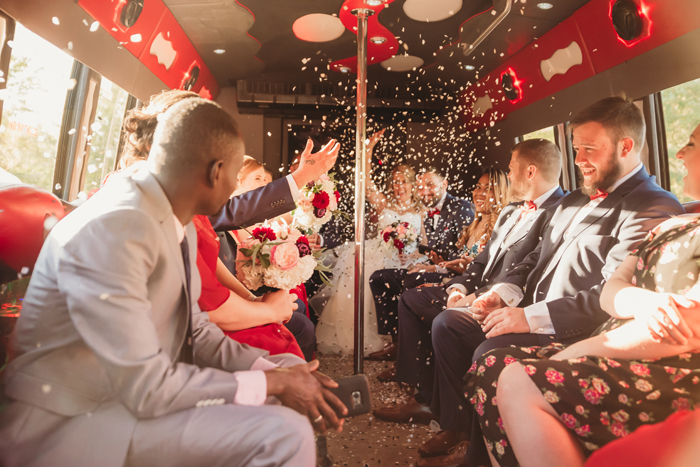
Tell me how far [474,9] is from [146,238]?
5.57 ft

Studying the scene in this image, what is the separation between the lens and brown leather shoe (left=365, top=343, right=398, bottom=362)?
2.30 metres

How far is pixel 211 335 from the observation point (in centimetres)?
101

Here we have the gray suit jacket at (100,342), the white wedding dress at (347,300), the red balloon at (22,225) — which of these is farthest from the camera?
the white wedding dress at (347,300)

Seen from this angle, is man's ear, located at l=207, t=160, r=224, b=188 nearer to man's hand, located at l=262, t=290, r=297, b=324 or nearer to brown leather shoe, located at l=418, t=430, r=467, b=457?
man's hand, located at l=262, t=290, r=297, b=324

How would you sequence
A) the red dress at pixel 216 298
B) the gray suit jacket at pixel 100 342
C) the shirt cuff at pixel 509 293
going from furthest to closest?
the shirt cuff at pixel 509 293 < the red dress at pixel 216 298 < the gray suit jacket at pixel 100 342

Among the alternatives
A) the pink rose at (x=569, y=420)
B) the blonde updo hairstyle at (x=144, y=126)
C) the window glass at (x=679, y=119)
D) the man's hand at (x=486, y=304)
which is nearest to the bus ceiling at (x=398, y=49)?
the window glass at (x=679, y=119)

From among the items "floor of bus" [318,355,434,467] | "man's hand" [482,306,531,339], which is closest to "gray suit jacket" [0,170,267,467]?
"floor of bus" [318,355,434,467]

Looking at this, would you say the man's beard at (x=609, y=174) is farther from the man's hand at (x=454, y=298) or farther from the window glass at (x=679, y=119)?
the man's hand at (x=454, y=298)

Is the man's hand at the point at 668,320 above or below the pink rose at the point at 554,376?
above

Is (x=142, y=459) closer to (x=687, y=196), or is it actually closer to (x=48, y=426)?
(x=48, y=426)

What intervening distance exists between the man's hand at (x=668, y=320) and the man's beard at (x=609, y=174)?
443 mm

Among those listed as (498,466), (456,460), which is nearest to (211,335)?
(498,466)

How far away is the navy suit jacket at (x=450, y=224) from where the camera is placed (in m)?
2.04

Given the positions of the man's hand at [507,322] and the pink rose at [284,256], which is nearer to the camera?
the pink rose at [284,256]
